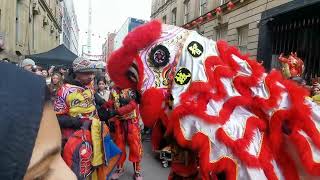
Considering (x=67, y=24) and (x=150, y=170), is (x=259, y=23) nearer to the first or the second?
(x=150, y=170)

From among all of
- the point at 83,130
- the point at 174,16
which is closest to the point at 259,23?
the point at 83,130

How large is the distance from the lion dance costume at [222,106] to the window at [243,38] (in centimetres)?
1305

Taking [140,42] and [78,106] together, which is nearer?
[140,42]

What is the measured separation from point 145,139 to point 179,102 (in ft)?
24.5

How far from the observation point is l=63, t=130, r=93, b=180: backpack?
3811 mm

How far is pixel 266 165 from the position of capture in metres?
1.97

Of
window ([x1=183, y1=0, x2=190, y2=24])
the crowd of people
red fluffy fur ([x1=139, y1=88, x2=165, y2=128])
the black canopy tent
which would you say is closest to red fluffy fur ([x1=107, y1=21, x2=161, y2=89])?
red fluffy fur ([x1=139, y1=88, x2=165, y2=128])

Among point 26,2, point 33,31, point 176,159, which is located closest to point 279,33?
point 176,159

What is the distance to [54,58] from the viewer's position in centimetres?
1416

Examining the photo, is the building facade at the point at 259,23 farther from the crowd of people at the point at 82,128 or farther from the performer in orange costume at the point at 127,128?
the crowd of people at the point at 82,128

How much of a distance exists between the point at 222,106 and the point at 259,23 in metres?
11.9

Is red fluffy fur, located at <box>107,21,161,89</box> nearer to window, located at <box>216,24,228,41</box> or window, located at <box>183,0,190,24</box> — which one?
window, located at <box>216,24,228,41</box>

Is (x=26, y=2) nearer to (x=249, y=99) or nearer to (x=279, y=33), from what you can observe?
(x=279, y=33)

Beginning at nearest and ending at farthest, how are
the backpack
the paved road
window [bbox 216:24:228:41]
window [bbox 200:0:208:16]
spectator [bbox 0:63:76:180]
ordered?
spectator [bbox 0:63:76:180]
the backpack
the paved road
window [bbox 216:24:228:41]
window [bbox 200:0:208:16]
